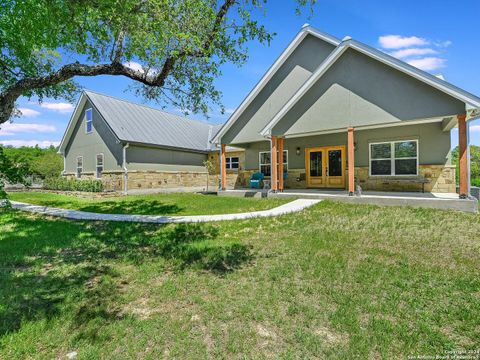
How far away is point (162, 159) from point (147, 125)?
9.78 ft

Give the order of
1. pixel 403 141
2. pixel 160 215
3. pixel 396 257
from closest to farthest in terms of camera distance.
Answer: pixel 396 257, pixel 160 215, pixel 403 141

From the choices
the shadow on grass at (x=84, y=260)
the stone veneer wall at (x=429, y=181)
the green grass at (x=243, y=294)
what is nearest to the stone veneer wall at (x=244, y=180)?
the stone veneer wall at (x=429, y=181)

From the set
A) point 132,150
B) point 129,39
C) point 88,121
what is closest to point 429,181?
point 129,39

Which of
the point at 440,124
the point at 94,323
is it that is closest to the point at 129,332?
the point at 94,323

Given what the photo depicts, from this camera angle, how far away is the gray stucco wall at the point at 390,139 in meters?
12.2

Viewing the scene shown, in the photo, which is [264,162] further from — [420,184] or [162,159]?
[420,184]

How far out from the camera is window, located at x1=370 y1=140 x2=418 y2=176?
12773 mm

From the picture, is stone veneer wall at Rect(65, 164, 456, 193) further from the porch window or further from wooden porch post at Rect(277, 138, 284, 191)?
wooden porch post at Rect(277, 138, 284, 191)

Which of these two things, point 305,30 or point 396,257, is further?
point 305,30

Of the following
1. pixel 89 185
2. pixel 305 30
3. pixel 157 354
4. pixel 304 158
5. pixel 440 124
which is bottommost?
pixel 157 354

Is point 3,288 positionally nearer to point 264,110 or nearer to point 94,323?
point 94,323

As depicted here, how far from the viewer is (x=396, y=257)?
16.4ft

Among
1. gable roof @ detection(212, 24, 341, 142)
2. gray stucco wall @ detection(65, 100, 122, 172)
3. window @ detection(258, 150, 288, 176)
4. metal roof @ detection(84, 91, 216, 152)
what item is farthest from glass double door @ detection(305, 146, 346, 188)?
gray stucco wall @ detection(65, 100, 122, 172)

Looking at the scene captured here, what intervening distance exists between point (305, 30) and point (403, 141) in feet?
25.5
